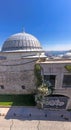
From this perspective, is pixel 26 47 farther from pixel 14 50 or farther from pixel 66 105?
pixel 66 105

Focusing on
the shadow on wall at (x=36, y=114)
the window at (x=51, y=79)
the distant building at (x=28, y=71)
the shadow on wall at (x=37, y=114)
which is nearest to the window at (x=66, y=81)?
the distant building at (x=28, y=71)

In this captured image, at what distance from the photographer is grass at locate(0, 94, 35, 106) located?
25797 millimetres

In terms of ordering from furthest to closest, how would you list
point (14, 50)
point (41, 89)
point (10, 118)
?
point (14, 50) < point (41, 89) < point (10, 118)

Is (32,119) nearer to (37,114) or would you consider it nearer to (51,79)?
(37,114)

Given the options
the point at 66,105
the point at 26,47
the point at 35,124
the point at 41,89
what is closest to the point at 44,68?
the point at 41,89

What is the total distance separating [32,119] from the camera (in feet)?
69.4

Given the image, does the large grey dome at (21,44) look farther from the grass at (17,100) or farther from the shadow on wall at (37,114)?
the shadow on wall at (37,114)

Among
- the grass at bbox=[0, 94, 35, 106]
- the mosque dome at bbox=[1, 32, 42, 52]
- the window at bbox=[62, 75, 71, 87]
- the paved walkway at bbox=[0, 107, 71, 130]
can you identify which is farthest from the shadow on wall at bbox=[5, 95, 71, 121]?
the mosque dome at bbox=[1, 32, 42, 52]

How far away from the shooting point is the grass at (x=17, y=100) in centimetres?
2580

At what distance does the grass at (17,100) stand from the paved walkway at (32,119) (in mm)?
1517

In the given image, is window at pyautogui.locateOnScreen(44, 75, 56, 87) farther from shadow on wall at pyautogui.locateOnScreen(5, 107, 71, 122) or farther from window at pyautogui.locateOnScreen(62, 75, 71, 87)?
shadow on wall at pyautogui.locateOnScreen(5, 107, 71, 122)

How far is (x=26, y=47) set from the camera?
117ft

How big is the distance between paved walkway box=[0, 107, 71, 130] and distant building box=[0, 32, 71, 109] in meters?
1.97

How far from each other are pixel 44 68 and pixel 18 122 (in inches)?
308
